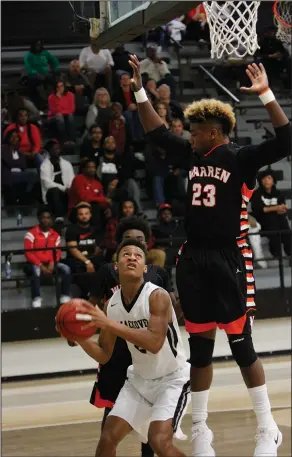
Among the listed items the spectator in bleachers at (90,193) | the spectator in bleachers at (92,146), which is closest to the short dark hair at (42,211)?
→ the spectator in bleachers at (90,193)

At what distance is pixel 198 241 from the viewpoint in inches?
199

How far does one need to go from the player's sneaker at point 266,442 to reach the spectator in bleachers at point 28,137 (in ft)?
20.7

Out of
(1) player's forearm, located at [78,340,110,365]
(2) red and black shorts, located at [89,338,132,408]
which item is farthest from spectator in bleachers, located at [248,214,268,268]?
(1) player's forearm, located at [78,340,110,365]

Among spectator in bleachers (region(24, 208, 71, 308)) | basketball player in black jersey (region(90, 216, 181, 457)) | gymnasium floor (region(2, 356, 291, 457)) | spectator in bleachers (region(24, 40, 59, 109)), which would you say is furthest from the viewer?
spectator in bleachers (region(24, 40, 59, 109))

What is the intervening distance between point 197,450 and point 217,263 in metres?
0.97

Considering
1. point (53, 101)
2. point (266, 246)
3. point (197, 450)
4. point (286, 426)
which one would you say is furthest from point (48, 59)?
point (197, 450)

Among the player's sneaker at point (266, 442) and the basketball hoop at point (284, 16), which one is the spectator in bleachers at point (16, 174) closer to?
the basketball hoop at point (284, 16)

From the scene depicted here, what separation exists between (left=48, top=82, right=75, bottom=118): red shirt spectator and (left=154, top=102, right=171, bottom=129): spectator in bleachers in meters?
1.24

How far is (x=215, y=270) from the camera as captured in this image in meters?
4.99

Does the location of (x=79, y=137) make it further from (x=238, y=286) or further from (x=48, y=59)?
(x=238, y=286)

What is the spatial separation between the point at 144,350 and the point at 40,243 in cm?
529

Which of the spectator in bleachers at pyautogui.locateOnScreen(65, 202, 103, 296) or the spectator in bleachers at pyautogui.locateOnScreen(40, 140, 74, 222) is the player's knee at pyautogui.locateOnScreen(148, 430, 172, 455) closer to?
the spectator in bleachers at pyautogui.locateOnScreen(65, 202, 103, 296)

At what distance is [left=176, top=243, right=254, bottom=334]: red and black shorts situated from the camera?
498 cm

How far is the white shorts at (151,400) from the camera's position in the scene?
190 inches
